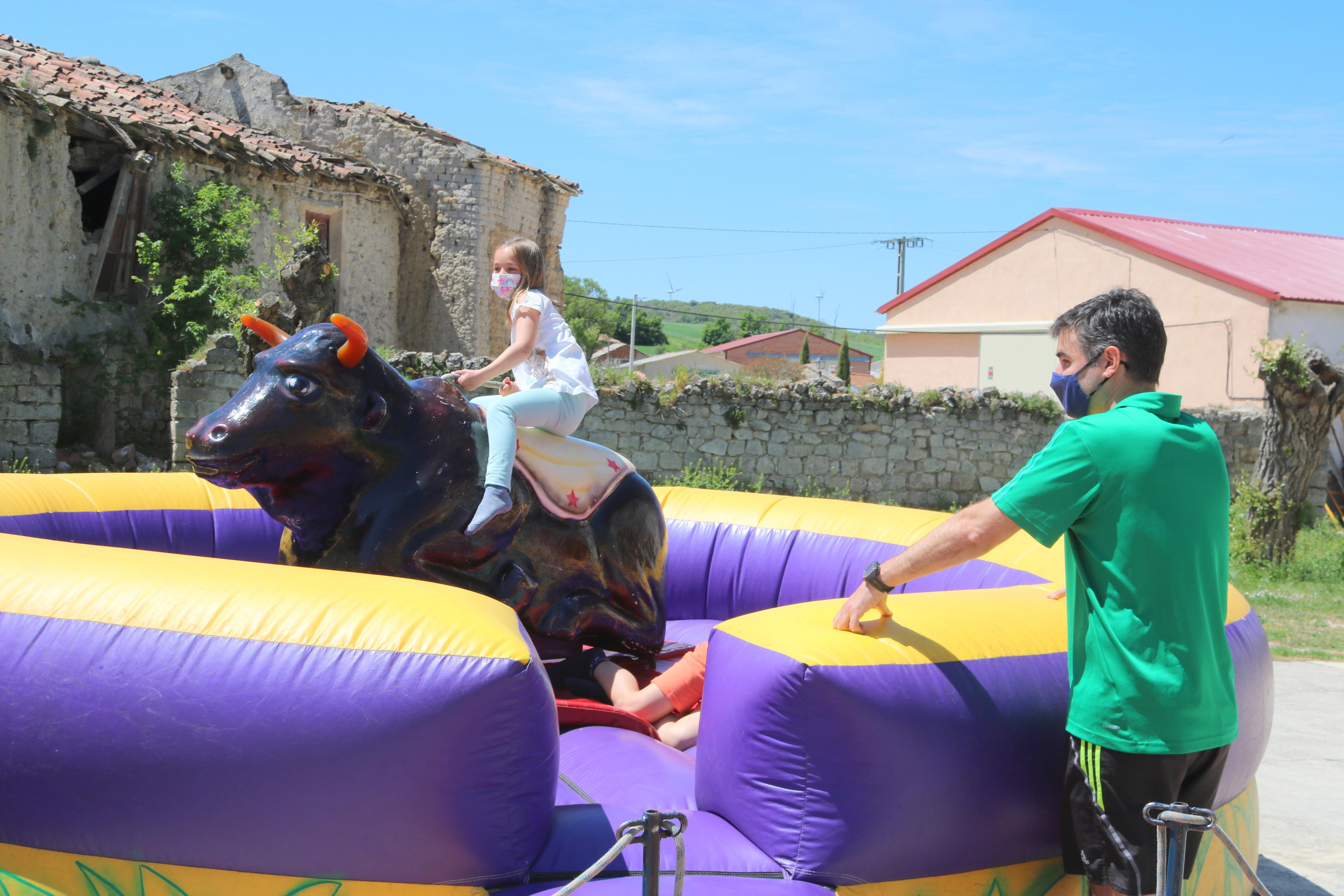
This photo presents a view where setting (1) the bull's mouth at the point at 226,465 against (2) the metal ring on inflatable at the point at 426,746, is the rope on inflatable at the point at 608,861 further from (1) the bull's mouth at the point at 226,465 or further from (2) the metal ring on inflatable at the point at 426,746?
(1) the bull's mouth at the point at 226,465

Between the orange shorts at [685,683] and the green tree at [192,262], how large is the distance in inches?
401

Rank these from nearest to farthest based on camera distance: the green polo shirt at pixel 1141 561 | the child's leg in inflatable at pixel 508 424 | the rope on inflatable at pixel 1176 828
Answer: the rope on inflatable at pixel 1176 828 < the green polo shirt at pixel 1141 561 < the child's leg in inflatable at pixel 508 424

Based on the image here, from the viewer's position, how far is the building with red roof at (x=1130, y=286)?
16.9m

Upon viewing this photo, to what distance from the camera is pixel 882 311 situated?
24.0 m

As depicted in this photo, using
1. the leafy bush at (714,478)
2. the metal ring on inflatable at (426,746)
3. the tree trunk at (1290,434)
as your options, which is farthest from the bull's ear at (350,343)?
the tree trunk at (1290,434)

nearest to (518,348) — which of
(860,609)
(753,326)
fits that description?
(860,609)

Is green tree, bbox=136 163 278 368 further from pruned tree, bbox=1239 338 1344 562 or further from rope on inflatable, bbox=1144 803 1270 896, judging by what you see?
rope on inflatable, bbox=1144 803 1270 896

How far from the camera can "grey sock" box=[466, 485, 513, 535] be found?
3500 mm

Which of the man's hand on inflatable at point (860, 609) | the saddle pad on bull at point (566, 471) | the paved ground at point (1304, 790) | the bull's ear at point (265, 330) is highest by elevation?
the bull's ear at point (265, 330)

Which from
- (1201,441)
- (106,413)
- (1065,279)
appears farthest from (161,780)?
(1065,279)

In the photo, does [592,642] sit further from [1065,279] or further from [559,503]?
[1065,279]

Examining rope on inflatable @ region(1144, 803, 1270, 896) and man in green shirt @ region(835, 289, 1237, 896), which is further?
man in green shirt @ region(835, 289, 1237, 896)

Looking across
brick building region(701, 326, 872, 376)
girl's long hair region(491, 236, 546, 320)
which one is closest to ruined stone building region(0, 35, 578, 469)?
girl's long hair region(491, 236, 546, 320)

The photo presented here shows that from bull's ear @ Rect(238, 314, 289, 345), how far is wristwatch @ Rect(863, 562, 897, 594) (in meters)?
2.26
